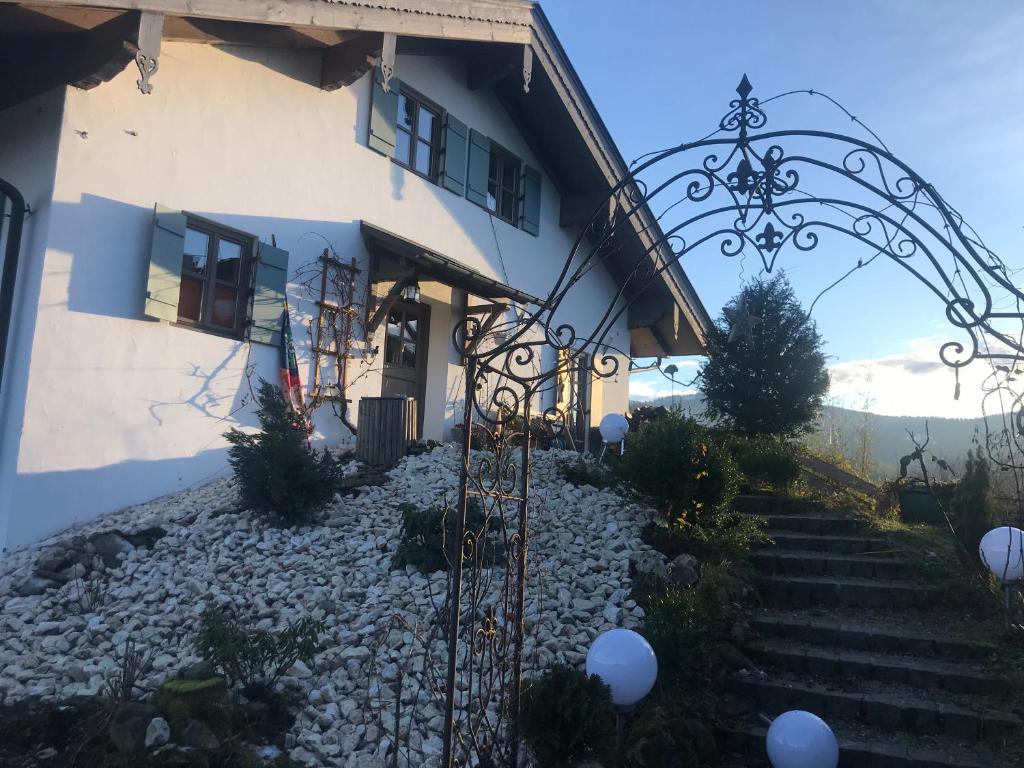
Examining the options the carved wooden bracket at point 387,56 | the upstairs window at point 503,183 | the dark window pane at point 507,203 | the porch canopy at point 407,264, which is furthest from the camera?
the dark window pane at point 507,203

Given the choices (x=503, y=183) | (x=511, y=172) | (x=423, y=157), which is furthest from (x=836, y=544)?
(x=511, y=172)

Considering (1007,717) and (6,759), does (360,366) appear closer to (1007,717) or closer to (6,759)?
(6,759)

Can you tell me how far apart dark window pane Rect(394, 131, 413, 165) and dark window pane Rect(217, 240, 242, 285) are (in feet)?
9.01

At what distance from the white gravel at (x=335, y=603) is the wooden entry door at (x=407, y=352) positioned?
3321 millimetres

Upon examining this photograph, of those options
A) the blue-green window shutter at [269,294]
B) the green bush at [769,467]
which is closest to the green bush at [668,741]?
the green bush at [769,467]

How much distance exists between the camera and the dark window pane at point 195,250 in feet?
26.6

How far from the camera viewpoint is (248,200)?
28.3 ft

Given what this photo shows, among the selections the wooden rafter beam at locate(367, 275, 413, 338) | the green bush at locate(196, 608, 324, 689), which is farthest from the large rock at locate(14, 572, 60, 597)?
the wooden rafter beam at locate(367, 275, 413, 338)

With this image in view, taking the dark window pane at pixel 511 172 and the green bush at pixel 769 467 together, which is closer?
the green bush at pixel 769 467

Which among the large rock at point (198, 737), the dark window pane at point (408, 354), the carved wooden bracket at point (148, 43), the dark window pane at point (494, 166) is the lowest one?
the large rock at point (198, 737)

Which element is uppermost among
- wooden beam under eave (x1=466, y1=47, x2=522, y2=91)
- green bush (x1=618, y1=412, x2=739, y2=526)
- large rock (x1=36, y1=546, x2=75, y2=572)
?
wooden beam under eave (x1=466, y1=47, x2=522, y2=91)

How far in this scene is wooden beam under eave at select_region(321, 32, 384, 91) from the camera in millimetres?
8984

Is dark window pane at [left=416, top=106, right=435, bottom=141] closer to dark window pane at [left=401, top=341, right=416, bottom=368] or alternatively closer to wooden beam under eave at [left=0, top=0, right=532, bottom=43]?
wooden beam under eave at [left=0, top=0, right=532, bottom=43]

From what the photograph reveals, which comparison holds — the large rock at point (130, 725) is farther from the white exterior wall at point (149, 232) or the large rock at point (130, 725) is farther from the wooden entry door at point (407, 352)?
the wooden entry door at point (407, 352)
